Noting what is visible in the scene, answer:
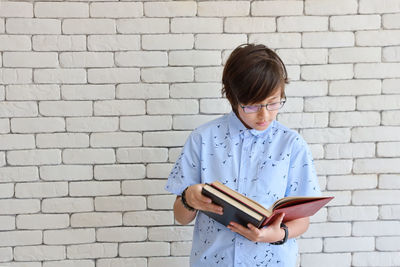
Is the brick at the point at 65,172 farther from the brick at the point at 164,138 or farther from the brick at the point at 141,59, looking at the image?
the brick at the point at 141,59

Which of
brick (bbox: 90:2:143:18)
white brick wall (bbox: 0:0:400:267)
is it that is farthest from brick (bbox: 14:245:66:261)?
brick (bbox: 90:2:143:18)

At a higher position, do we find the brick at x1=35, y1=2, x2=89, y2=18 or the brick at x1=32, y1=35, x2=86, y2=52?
the brick at x1=35, y1=2, x2=89, y2=18

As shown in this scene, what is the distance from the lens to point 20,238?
1.86 meters

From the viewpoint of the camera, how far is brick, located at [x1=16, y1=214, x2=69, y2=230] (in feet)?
6.07

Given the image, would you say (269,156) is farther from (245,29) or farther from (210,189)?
(245,29)

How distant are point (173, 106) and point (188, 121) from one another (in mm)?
95

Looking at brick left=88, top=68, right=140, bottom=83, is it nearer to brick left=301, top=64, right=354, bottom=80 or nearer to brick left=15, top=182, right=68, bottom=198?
brick left=15, top=182, right=68, bottom=198

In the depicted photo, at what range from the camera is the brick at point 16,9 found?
1742 millimetres

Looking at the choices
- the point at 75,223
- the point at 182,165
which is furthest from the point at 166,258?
the point at 182,165

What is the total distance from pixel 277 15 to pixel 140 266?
130 centimetres

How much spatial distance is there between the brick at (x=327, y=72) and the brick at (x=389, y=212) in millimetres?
642

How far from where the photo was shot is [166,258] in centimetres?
190

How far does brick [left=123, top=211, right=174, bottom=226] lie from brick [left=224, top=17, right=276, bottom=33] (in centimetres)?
88

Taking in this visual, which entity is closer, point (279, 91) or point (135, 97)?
point (279, 91)
